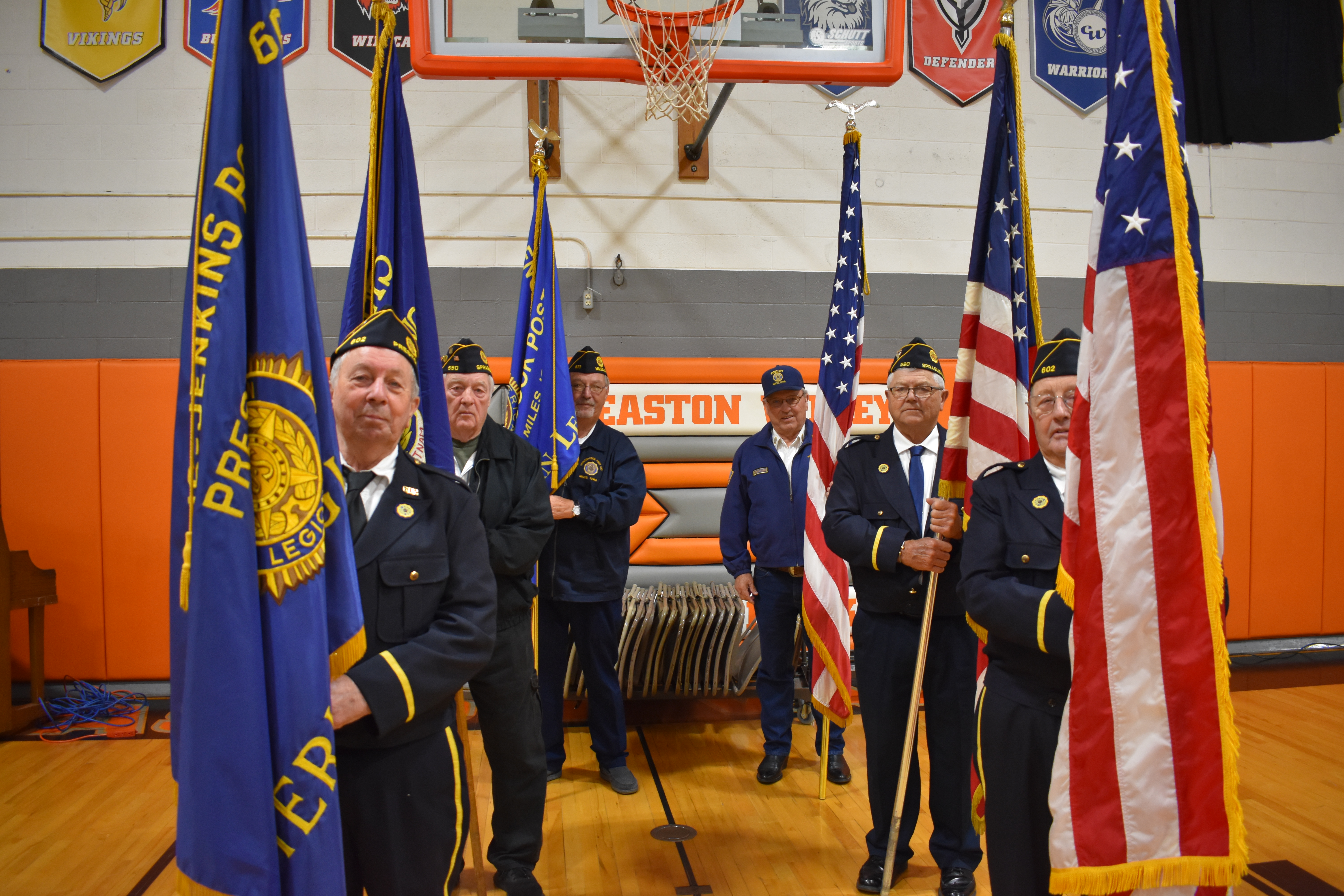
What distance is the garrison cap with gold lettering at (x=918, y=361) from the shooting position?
2861 mm

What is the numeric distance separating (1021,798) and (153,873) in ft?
9.55

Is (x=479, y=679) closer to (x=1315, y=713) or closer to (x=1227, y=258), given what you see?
(x=1315, y=713)

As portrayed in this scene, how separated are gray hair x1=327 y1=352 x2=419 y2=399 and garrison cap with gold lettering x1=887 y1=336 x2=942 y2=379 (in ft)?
5.91

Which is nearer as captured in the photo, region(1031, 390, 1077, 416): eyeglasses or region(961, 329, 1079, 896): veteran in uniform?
region(961, 329, 1079, 896): veteran in uniform

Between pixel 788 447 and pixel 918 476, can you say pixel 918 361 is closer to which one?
pixel 918 476

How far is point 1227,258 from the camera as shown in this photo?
5.58m

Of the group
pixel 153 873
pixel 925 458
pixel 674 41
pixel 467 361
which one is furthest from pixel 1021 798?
pixel 674 41

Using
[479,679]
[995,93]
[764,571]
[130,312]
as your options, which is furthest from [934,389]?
[130,312]

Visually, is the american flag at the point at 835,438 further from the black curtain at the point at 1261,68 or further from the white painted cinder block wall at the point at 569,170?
the black curtain at the point at 1261,68

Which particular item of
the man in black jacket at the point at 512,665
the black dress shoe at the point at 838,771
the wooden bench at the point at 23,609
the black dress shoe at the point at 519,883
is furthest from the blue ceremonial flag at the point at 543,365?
the wooden bench at the point at 23,609

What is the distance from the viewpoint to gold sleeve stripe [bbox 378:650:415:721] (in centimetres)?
143

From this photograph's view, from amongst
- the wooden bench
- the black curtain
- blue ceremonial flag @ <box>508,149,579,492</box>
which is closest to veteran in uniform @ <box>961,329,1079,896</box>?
blue ceremonial flag @ <box>508,149,579,492</box>

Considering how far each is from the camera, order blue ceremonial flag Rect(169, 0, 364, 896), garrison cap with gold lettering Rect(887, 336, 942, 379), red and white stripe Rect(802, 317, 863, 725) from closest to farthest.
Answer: blue ceremonial flag Rect(169, 0, 364, 896), garrison cap with gold lettering Rect(887, 336, 942, 379), red and white stripe Rect(802, 317, 863, 725)

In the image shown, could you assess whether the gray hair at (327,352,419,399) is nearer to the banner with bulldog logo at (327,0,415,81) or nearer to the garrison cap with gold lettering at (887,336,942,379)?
the garrison cap with gold lettering at (887,336,942,379)
